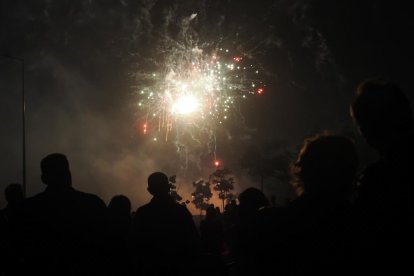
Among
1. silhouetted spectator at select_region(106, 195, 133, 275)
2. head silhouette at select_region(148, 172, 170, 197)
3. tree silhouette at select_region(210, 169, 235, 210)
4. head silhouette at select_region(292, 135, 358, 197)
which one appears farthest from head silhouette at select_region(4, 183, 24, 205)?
tree silhouette at select_region(210, 169, 235, 210)

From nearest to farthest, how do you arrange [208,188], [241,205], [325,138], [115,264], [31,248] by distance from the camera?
[325,138], [31,248], [115,264], [241,205], [208,188]

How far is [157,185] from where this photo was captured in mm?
5781

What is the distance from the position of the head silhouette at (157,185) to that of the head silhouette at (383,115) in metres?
3.55

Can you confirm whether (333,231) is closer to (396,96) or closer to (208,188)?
(396,96)

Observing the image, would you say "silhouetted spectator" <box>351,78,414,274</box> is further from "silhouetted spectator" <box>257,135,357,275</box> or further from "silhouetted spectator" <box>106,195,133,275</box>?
"silhouetted spectator" <box>106,195,133,275</box>

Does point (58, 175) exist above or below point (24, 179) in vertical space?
below

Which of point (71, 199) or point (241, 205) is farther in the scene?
point (241, 205)

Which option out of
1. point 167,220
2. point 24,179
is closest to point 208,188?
point 24,179

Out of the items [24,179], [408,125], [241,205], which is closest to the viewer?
[408,125]

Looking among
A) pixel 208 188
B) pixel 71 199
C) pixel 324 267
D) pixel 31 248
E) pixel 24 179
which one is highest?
pixel 208 188

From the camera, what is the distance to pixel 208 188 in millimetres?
120375

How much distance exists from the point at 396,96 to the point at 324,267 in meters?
0.97

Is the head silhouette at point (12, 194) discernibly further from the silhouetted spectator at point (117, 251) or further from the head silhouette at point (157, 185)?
the head silhouette at point (157, 185)

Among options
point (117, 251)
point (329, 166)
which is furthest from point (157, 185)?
point (329, 166)
